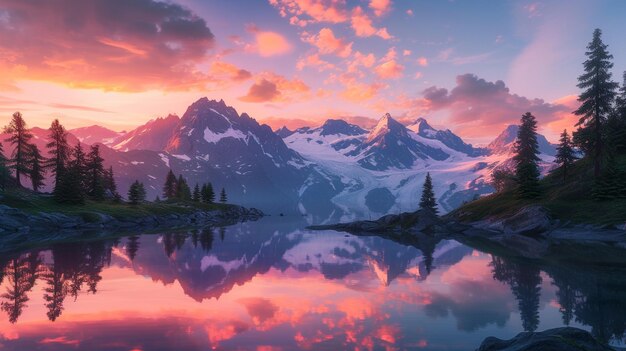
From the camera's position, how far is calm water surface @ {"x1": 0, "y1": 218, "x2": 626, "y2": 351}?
1340 centimetres

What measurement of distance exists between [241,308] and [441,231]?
5827 cm

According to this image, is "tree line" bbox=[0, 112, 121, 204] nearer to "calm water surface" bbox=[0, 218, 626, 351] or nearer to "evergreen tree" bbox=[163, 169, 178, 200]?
"evergreen tree" bbox=[163, 169, 178, 200]

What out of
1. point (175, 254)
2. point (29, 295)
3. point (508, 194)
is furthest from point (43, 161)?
point (508, 194)

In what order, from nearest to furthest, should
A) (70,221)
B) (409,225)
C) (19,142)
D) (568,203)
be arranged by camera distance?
1. (568,203)
2. (70,221)
3. (409,225)
4. (19,142)

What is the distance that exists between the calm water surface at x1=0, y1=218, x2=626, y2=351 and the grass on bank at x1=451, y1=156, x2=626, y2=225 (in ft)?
98.6

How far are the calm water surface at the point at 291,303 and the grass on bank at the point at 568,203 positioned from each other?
98.6 feet

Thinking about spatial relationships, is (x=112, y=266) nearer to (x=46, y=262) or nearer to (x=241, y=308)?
(x=46, y=262)

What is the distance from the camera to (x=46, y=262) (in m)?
29.9

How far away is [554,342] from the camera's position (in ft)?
30.7

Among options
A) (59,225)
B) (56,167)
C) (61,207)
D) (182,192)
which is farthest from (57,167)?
(182,192)

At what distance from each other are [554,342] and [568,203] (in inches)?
2419

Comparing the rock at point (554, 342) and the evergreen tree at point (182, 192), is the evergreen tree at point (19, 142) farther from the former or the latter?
the rock at point (554, 342)

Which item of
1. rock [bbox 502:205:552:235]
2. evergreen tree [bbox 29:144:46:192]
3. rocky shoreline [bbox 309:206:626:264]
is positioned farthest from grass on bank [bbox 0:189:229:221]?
rock [bbox 502:205:552:235]

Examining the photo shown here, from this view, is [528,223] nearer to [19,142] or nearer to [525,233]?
[525,233]
